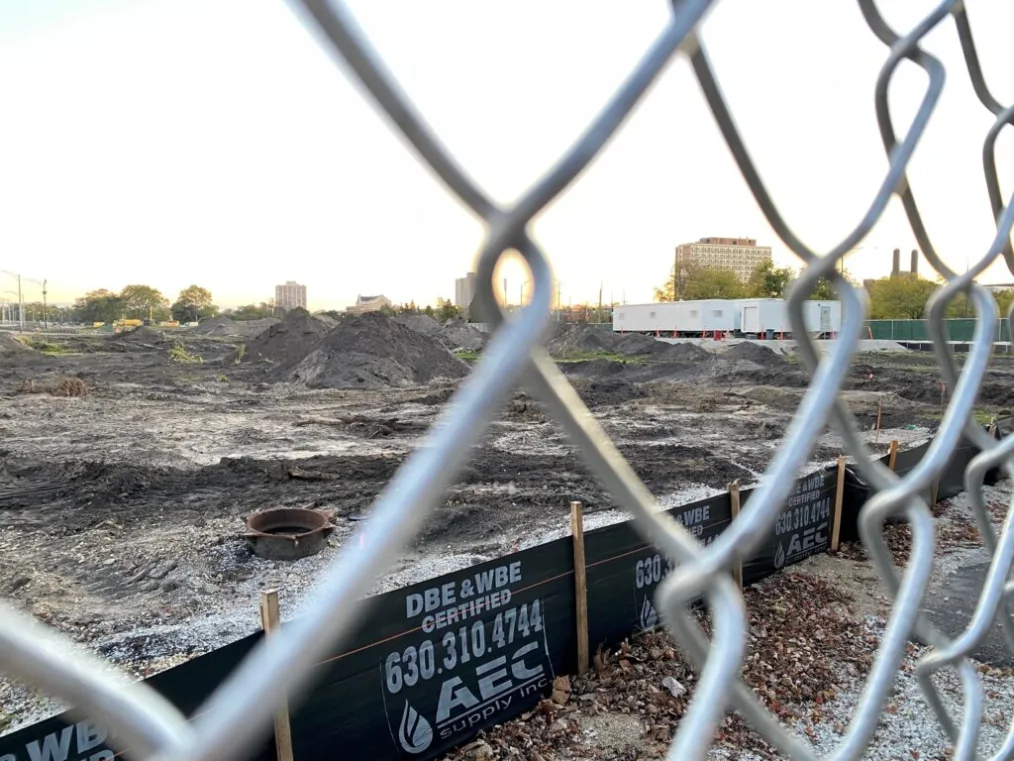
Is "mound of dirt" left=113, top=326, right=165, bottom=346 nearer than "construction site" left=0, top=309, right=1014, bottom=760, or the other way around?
"construction site" left=0, top=309, right=1014, bottom=760

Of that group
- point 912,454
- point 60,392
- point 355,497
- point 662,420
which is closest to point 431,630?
point 355,497

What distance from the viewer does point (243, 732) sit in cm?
36

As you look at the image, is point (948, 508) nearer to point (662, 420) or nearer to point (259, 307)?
point (662, 420)

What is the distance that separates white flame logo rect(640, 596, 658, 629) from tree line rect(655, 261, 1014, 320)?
38.6 m

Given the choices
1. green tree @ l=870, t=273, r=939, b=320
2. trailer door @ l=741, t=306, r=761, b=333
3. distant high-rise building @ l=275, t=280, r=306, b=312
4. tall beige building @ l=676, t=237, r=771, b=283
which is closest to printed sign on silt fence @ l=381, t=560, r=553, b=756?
trailer door @ l=741, t=306, r=761, b=333

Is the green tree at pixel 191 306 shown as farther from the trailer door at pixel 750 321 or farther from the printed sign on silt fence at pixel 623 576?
the printed sign on silt fence at pixel 623 576

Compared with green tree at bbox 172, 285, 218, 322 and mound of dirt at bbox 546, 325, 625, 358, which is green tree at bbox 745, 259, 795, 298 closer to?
mound of dirt at bbox 546, 325, 625, 358

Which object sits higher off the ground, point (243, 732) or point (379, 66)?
point (379, 66)

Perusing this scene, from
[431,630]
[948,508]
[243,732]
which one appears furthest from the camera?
[948,508]

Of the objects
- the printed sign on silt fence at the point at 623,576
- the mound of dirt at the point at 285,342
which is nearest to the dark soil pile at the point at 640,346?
the mound of dirt at the point at 285,342

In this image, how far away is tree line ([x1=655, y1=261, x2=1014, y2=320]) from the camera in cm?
5050

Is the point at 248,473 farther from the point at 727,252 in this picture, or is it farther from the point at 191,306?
the point at 191,306

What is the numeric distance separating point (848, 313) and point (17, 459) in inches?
575

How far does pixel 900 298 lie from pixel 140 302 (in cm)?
9399
